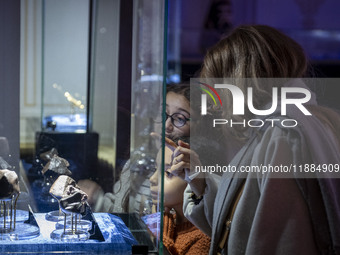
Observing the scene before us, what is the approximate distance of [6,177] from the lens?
4.12 ft

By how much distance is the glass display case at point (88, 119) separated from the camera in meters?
1.28

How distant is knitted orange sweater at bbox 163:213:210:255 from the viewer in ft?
5.90

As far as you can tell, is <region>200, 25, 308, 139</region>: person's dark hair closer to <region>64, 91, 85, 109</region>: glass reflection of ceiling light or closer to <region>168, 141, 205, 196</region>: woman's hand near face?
<region>168, 141, 205, 196</region>: woman's hand near face

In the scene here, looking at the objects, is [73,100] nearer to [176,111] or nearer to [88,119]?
[88,119]

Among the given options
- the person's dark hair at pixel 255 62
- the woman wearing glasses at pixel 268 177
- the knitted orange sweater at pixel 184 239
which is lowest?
the knitted orange sweater at pixel 184 239

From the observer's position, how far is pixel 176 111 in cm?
172

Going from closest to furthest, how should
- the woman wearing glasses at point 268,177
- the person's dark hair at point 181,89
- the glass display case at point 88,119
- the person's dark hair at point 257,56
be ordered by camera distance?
the glass display case at point 88,119 < the woman wearing glasses at point 268,177 < the person's dark hair at point 257,56 < the person's dark hair at point 181,89

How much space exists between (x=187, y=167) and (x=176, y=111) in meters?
0.19

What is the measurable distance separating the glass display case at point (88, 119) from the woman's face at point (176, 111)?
1.18 feet

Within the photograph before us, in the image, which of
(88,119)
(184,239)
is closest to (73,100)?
(88,119)

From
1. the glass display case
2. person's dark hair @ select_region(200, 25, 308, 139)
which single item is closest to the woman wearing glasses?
person's dark hair @ select_region(200, 25, 308, 139)

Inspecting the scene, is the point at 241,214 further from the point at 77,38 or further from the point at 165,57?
the point at 77,38

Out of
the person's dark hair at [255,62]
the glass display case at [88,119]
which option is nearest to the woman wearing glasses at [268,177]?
the person's dark hair at [255,62]

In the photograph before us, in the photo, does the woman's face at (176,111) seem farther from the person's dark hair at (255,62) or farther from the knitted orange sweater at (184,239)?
the knitted orange sweater at (184,239)
